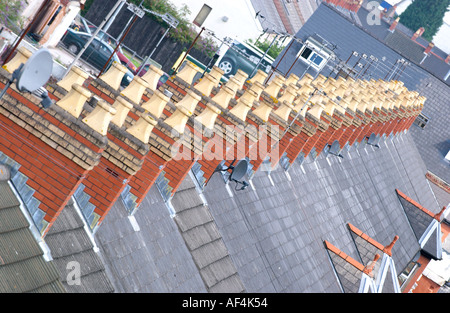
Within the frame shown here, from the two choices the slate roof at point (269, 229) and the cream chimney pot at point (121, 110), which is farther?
the slate roof at point (269, 229)

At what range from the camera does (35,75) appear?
7.44 m

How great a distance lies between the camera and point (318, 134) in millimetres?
19406

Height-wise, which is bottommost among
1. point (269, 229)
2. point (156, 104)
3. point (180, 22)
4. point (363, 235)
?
point (269, 229)

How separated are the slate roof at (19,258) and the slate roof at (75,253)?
27 cm

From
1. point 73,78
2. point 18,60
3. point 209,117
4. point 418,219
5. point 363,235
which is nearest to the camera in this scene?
point 18,60

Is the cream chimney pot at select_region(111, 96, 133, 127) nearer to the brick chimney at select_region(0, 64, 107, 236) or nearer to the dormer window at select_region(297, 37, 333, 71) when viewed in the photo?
the brick chimney at select_region(0, 64, 107, 236)

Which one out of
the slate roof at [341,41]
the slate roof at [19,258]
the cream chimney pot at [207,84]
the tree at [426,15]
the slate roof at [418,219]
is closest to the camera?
the slate roof at [19,258]

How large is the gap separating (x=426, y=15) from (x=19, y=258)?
124 meters

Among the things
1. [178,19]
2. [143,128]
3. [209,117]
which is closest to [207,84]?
[209,117]

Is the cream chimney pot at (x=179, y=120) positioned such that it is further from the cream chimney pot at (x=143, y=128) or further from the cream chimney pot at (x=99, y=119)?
the cream chimney pot at (x=99, y=119)

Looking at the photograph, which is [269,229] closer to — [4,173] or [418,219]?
[4,173]

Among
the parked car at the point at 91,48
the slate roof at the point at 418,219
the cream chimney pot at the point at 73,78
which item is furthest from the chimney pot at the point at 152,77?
the parked car at the point at 91,48

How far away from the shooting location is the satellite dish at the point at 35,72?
7.25 metres
